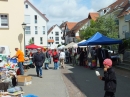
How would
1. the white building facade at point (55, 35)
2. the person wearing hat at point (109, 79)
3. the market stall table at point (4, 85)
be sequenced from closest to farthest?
the person wearing hat at point (109, 79) < the market stall table at point (4, 85) < the white building facade at point (55, 35)

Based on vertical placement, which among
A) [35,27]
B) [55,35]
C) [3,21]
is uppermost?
[55,35]

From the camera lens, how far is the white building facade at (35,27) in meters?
61.0

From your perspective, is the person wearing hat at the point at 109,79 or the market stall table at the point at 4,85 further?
the market stall table at the point at 4,85

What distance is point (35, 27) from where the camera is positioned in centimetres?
6325

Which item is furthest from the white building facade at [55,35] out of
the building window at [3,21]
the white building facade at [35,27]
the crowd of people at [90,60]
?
the building window at [3,21]

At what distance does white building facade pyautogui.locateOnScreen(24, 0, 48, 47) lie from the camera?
200ft

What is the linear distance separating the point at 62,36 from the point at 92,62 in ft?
280

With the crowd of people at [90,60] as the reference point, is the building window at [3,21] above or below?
above

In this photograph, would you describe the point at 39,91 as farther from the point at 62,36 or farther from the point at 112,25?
the point at 62,36

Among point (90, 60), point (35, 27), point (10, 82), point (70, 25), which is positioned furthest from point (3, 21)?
point (70, 25)

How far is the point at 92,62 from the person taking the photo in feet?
60.5

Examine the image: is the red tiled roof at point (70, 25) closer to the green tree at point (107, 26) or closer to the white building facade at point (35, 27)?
the white building facade at point (35, 27)

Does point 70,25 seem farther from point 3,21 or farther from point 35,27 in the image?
point 3,21

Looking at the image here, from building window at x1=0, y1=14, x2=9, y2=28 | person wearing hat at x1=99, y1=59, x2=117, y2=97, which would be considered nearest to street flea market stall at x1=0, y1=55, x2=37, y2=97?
person wearing hat at x1=99, y1=59, x2=117, y2=97
